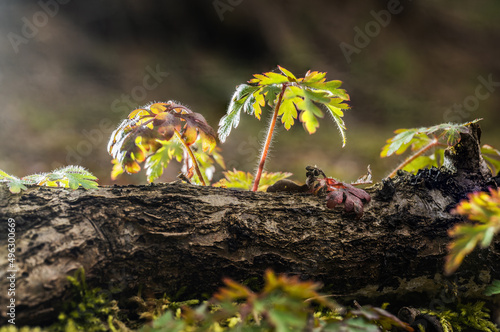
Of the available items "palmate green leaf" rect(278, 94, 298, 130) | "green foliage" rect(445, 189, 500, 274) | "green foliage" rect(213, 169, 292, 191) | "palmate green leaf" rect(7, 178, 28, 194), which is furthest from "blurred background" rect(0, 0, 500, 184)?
"green foliage" rect(445, 189, 500, 274)

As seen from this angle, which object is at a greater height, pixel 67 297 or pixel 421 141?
pixel 421 141

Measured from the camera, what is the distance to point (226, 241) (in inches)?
31.2

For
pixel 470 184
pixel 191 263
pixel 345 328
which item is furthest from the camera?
pixel 470 184

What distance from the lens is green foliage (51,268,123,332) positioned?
0.64 metres

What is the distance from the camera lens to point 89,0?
2.85 meters

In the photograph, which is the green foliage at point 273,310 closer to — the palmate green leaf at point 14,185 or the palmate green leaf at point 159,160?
the palmate green leaf at point 14,185

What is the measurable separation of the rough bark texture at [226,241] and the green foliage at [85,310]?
19mm

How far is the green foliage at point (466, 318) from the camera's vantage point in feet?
2.62

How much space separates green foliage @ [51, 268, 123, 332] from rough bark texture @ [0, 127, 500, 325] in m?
0.02

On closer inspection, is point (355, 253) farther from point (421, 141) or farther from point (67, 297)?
point (421, 141)

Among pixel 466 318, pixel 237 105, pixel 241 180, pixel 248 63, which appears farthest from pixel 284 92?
pixel 248 63

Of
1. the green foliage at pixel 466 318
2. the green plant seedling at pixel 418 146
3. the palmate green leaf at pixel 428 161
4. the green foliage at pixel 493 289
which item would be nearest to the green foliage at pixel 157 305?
the green foliage at pixel 466 318

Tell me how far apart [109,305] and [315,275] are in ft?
1.62

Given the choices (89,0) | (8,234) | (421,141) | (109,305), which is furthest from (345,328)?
(89,0)
